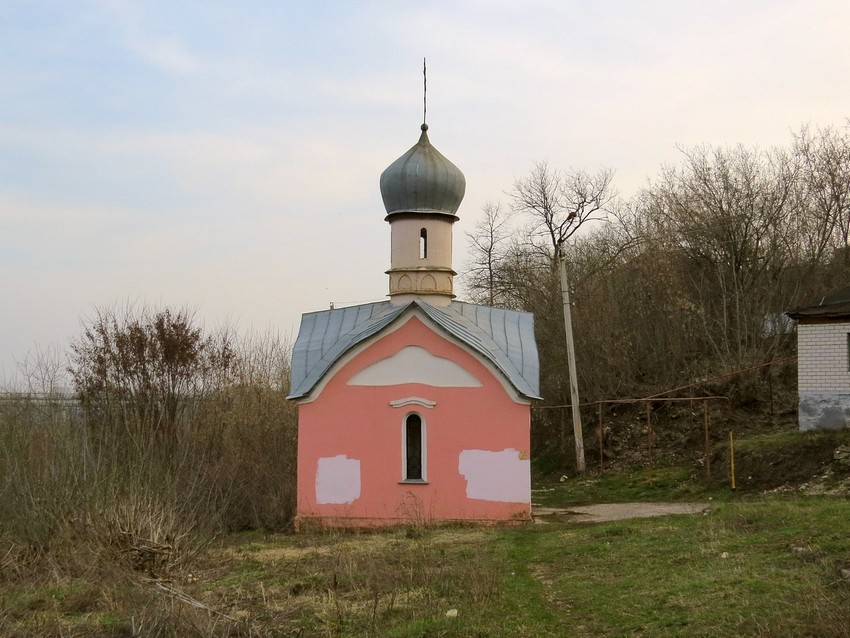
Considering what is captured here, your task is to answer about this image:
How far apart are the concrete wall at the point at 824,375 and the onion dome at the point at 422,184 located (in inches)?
270

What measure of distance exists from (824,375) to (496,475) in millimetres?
6055

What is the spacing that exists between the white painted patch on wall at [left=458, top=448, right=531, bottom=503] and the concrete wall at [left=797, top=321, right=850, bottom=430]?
17.2 ft

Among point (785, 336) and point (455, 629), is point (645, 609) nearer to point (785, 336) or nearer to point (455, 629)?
point (455, 629)

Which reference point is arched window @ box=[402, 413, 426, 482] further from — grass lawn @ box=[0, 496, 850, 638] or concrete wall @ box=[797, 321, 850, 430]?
concrete wall @ box=[797, 321, 850, 430]

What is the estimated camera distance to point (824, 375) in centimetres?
1619

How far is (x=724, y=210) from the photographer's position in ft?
79.4

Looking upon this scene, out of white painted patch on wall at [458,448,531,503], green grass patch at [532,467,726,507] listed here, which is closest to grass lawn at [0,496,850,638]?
white painted patch on wall at [458,448,531,503]

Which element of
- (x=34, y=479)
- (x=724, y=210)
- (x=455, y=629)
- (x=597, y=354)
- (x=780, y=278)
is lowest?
(x=455, y=629)

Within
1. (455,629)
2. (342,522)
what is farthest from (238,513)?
(455,629)

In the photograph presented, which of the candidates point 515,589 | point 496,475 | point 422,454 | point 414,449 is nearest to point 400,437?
point 422,454

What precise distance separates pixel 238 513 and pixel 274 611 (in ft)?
29.4

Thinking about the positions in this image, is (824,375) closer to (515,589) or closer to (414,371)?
(414,371)

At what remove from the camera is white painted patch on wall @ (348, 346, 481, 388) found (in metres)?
15.6

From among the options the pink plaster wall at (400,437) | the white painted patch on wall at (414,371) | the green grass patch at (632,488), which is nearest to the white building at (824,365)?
the green grass patch at (632,488)
